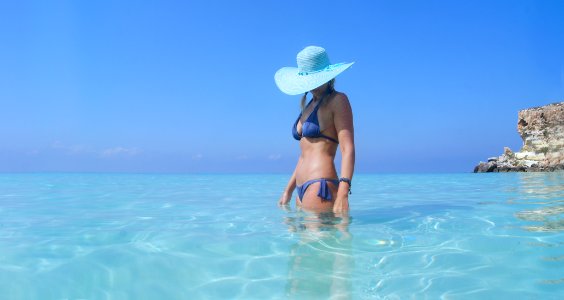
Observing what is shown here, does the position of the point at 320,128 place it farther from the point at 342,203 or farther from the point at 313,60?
the point at 342,203

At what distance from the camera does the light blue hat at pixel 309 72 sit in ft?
15.2

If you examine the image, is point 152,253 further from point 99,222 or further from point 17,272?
point 99,222

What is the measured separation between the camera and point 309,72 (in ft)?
16.1

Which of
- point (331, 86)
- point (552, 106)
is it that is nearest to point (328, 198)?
point (331, 86)

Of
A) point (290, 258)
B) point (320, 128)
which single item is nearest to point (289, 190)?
point (320, 128)

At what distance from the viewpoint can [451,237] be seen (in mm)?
3830

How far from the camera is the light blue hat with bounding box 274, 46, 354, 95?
15.2ft

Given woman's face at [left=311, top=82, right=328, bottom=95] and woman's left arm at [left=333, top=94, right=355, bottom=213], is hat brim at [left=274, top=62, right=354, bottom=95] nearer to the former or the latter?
woman's face at [left=311, top=82, right=328, bottom=95]

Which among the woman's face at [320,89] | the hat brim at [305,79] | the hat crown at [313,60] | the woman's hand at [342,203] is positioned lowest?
the woman's hand at [342,203]

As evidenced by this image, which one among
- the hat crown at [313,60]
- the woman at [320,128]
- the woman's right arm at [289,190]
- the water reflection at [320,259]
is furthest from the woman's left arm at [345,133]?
the woman's right arm at [289,190]

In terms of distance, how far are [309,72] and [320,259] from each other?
243cm

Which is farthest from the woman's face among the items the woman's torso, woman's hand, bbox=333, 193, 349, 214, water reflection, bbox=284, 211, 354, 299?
water reflection, bbox=284, 211, 354, 299

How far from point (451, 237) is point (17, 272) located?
130 inches

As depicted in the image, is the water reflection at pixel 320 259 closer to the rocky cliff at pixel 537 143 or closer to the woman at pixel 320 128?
the woman at pixel 320 128
